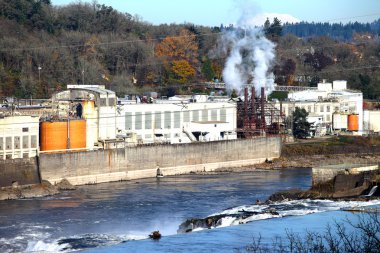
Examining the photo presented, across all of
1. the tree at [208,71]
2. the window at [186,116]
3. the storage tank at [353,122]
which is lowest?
the storage tank at [353,122]

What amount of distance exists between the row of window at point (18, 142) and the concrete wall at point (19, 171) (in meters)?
0.78

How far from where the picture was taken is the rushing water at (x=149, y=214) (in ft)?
67.3

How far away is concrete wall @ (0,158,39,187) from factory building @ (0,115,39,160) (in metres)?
0.53

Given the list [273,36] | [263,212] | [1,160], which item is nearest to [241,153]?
[1,160]

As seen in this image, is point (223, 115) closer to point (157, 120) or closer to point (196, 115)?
point (196, 115)

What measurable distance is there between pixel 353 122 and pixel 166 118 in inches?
408

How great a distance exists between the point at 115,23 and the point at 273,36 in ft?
30.8

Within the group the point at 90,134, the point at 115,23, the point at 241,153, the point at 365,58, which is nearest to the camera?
the point at 90,134

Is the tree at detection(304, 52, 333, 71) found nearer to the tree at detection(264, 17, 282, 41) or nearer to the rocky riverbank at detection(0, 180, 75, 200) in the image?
the tree at detection(264, 17, 282, 41)

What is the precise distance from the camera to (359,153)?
38000 mm

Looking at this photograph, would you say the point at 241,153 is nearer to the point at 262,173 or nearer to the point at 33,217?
the point at 262,173

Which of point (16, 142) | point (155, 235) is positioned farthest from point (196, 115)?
point (155, 235)

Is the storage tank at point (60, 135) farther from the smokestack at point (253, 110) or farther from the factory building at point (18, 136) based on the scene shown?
the smokestack at point (253, 110)

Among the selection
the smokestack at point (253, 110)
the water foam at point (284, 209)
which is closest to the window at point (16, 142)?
the water foam at point (284, 209)
